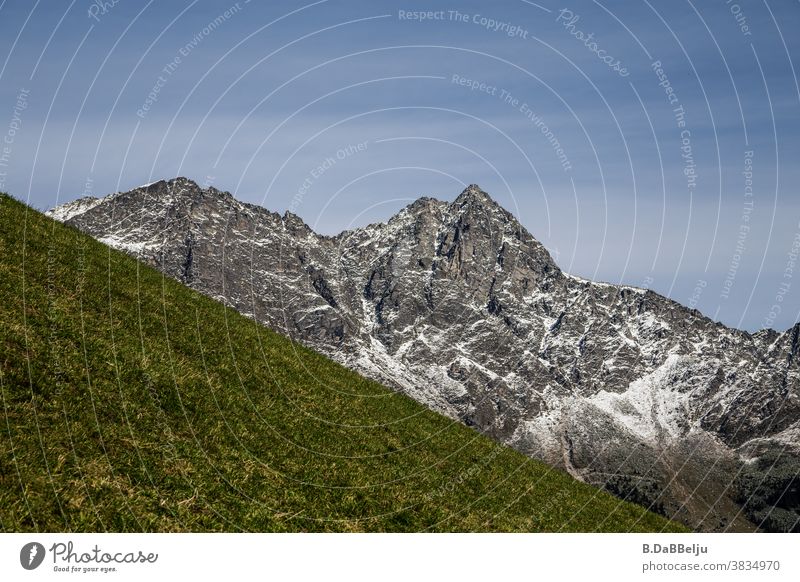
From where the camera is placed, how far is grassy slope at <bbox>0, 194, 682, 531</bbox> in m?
14.8

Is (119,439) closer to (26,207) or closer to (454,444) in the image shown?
(454,444)

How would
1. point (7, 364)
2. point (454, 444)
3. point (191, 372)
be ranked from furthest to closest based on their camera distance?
point (454, 444) < point (191, 372) < point (7, 364)

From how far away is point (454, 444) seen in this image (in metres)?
28.5
